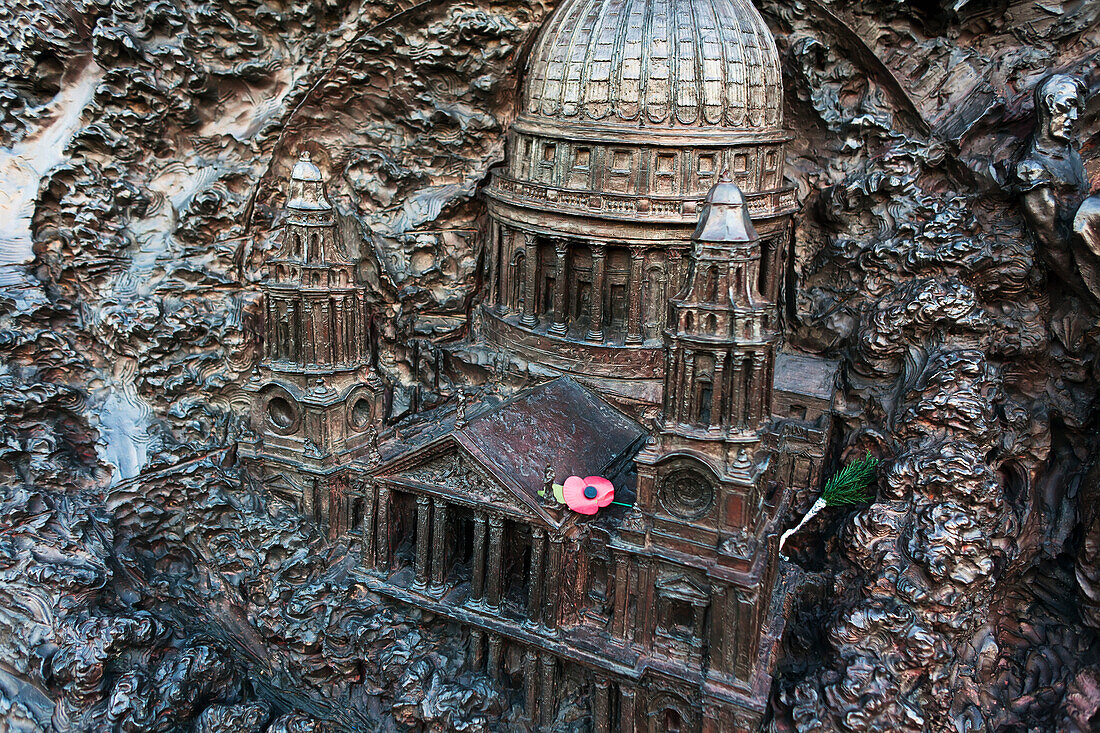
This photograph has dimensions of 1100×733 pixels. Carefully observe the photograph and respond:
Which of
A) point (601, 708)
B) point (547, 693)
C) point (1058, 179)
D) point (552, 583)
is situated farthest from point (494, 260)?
point (1058, 179)

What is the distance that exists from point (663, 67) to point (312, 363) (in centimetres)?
1290

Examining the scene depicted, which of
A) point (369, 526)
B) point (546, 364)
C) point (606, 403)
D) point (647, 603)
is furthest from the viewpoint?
point (546, 364)

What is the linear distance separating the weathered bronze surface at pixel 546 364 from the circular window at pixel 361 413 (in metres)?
0.14

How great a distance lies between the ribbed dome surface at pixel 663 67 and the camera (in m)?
23.0

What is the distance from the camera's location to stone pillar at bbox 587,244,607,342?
24.2 m

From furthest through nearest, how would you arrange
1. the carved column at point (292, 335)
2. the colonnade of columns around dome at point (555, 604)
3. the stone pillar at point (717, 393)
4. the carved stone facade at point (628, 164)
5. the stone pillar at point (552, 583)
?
the carved stone facade at point (628, 164) < the carved column at point (292, 335) < the stone pillar at point (552, 583) < the colonnade of columns around dome at point (555, 604) < the stone pillar at point (717, 393)

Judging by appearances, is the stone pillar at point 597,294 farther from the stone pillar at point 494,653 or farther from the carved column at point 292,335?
the stone pillar at point 494,653

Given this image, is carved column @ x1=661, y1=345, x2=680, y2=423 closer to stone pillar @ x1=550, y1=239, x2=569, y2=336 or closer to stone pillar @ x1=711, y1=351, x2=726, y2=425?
stone pillar @ x1=711, y1=351, x2=726, y2=425

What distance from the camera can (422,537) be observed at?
21.1 metres

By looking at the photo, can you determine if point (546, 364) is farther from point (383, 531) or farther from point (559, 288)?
point (383, 531)

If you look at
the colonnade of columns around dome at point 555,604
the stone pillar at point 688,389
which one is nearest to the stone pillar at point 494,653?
the colonnade of columns around dome at point 555,604

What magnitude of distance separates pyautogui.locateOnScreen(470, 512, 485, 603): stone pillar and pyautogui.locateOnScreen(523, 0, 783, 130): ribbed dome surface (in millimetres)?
11704

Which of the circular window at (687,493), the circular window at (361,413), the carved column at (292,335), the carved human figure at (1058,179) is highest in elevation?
the carved human figure at (1058,179)

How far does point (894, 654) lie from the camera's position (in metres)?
19.9
